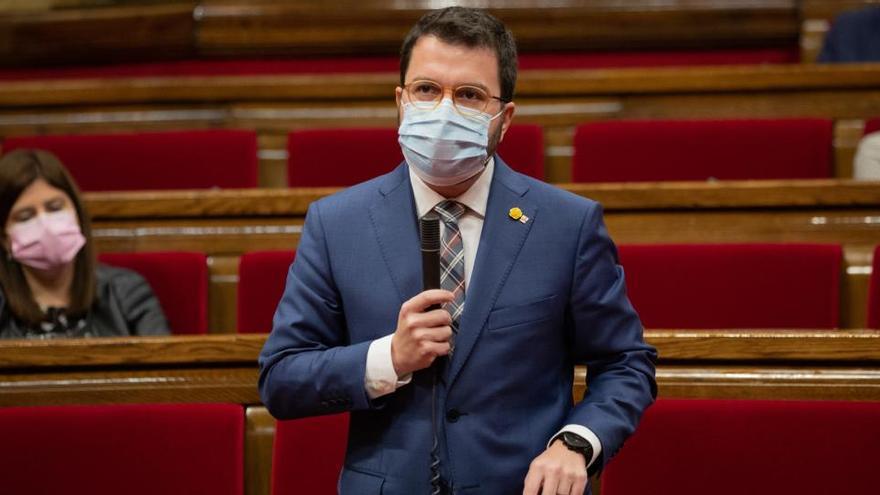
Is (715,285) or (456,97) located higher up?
(456,97)

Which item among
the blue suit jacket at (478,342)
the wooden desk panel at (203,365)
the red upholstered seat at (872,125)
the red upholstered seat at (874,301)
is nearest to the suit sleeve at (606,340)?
the blue suit jacket at (478,342)

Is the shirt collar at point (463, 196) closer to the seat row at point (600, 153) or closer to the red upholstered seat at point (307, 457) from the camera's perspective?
the red upholstered seat at point (307, 457)

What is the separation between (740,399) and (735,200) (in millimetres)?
198

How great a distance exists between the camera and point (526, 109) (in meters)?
0.77

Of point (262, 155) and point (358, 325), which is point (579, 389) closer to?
point (358, 325)

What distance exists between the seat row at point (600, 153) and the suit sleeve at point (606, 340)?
38cm

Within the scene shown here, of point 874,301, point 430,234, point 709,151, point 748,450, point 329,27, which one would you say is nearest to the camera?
point 430,234

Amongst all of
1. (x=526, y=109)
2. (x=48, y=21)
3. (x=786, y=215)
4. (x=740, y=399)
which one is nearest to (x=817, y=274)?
(x=786, y=215)

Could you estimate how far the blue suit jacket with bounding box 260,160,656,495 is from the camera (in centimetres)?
29

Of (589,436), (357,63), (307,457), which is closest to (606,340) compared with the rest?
(589,436)

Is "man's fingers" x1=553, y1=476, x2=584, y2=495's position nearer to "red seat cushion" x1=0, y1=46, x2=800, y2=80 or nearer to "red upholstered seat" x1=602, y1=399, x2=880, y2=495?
"red upholstered seat" x1=602, y1=399, x2=880, y2=495

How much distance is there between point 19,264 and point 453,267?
35 cm

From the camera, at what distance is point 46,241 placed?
1.83ft

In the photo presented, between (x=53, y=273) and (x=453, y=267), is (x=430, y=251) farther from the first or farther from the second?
(x=53, y=273)
